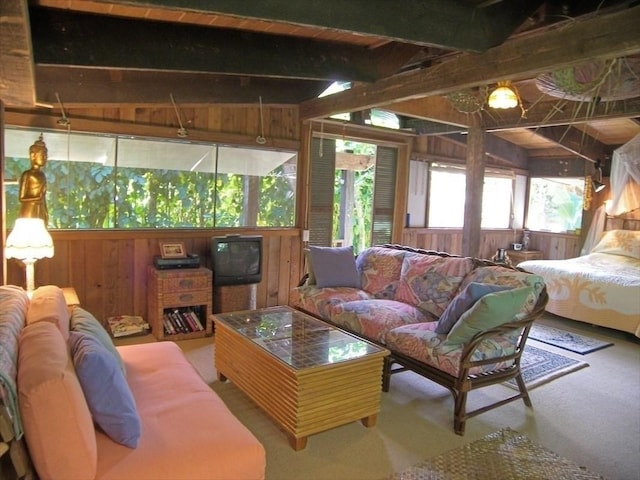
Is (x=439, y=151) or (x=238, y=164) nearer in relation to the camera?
(x=238, y=164)

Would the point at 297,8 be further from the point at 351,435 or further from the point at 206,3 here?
the point at 351,435

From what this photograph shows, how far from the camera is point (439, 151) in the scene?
22.5 ft

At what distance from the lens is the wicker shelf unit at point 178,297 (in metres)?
4.11

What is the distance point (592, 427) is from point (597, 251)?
13.5 ft

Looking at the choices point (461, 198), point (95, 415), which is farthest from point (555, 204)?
point (95, 415)

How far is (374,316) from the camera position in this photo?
3447 millimetres

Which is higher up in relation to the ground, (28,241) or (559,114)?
(559,114)

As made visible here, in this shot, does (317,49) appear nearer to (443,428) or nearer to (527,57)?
(527,57)

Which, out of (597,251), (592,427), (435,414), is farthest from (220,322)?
(597,251)

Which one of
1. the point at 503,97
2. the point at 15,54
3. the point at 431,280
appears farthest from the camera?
the point at 431,280

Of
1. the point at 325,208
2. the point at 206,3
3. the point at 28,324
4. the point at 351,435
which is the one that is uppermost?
the point at 206,3

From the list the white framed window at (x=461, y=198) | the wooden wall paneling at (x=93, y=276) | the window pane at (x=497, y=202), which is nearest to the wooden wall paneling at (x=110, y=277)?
the wooden wall paneling at (x=93, y=276)

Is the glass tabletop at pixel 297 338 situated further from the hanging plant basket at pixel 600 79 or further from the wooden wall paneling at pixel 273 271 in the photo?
the hanging plant basket at pixel 600 79

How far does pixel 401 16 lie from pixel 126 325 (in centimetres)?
345
